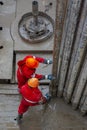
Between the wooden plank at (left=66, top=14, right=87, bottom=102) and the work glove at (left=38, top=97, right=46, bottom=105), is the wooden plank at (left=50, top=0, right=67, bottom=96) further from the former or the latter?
the work glove at (left=38, top=97, right=46, bottom=105)

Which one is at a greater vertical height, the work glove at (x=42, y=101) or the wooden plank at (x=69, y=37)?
the wooden plank at (x=69, y=37)

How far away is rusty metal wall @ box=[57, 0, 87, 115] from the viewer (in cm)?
566

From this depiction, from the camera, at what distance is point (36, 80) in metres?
6.96

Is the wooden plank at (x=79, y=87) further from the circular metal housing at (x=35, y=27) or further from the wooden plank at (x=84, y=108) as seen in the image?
the circular metal housing at (x=35, y=27)

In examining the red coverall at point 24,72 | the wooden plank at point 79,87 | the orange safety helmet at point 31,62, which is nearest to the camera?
the wooden plank at point 79,87

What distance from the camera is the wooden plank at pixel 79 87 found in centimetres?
656

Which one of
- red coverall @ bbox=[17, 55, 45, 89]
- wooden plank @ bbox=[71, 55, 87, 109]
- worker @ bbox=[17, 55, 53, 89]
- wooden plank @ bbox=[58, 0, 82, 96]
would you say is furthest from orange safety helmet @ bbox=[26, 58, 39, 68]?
wooden plank @ bbox=[71, 55, 87, 109]

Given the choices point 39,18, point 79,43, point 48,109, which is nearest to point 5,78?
point 48,109

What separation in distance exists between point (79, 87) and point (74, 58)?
34.7 inches

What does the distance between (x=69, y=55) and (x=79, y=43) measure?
0.63 metres

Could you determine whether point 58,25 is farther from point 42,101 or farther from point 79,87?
point 42,101

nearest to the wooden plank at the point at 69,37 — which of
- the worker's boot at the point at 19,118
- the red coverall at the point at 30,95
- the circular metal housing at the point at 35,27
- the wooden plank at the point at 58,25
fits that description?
the wooden plank at the point at 58,25

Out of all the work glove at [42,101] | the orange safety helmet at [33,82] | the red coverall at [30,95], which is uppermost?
the orange safety helmet at [33,82]

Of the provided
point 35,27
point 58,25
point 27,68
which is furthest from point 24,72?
point 58,25
